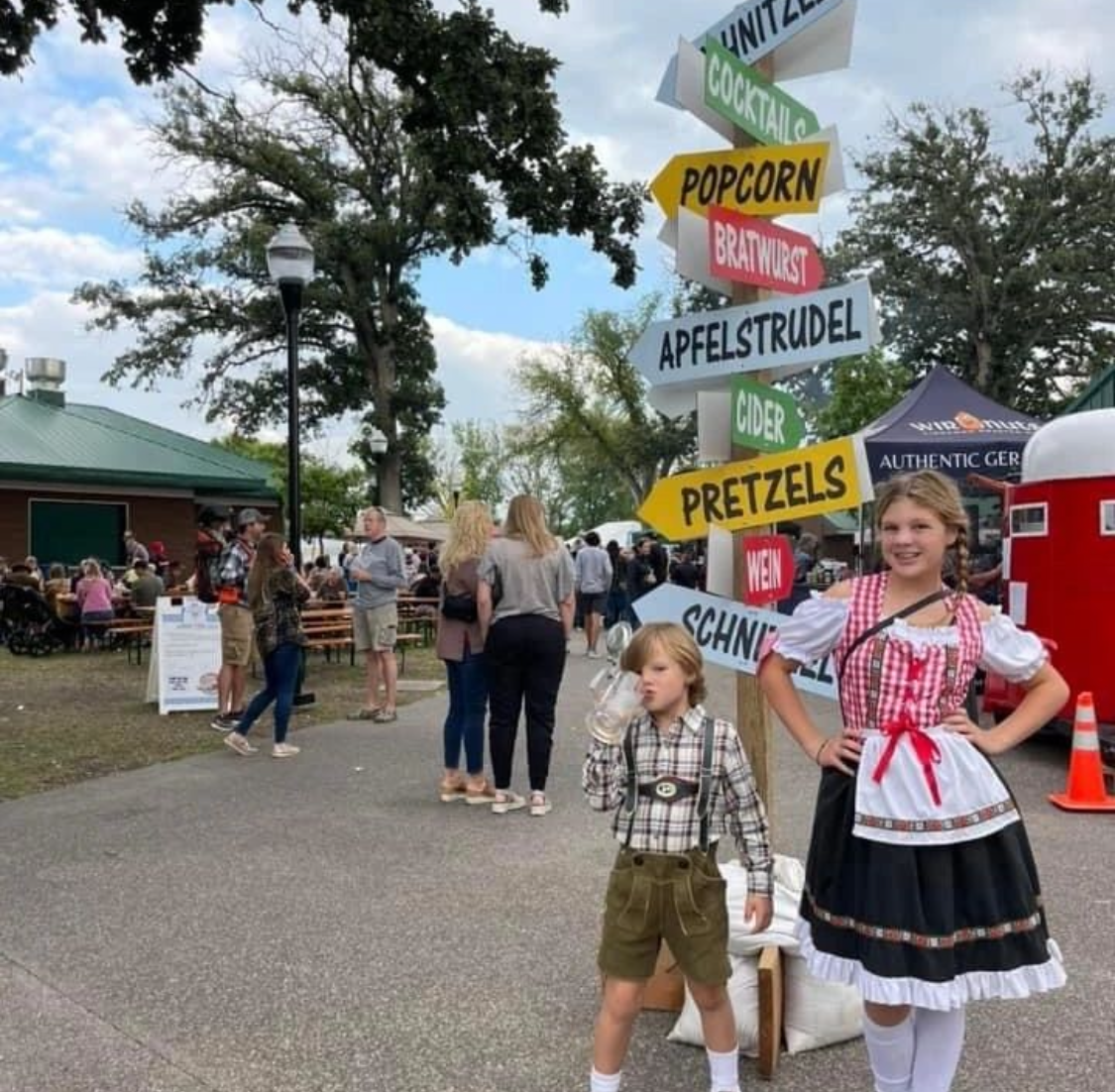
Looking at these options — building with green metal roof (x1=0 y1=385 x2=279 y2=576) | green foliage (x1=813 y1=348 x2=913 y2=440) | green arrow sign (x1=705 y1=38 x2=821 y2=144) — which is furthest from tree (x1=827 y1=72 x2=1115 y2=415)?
green arrow sign (x1=705 y1=38 x2=821 y2=144)

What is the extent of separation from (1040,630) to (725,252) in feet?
17.6

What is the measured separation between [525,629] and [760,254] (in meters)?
2.85

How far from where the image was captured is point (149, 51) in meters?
9.02

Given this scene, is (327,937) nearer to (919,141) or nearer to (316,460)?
(919,141)

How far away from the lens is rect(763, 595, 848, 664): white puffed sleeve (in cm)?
254

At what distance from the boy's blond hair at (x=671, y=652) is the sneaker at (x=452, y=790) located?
3632 millimetres

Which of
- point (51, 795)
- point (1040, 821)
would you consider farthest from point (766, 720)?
point (51, 795)

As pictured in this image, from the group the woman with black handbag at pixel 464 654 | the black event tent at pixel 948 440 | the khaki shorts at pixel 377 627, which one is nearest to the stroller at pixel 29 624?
the khaki shorts at pixel 377 627

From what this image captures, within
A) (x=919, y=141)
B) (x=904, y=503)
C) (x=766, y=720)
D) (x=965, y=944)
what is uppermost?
(x=919, y=141)

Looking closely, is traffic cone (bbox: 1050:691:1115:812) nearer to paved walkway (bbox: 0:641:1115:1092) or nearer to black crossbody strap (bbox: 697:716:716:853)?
paved walkway (bbox: 0:641:1115:1092)

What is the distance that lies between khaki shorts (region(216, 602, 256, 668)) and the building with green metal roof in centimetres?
1480

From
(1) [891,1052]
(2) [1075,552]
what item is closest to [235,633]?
(2) [1075,552]

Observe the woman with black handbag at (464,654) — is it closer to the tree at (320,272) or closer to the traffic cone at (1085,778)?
the traffic cone at (1085,778)

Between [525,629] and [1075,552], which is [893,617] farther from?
[1075,552]
